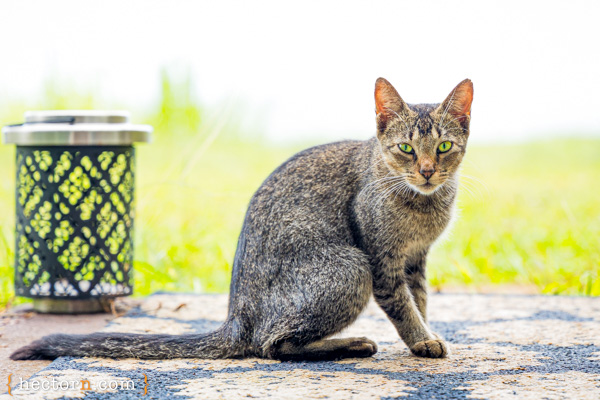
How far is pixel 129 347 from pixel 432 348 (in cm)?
127

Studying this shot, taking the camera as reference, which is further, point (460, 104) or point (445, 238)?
point (445, 238)

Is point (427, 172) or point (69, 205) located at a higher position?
point (427, 172)

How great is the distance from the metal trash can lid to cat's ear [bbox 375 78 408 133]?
1438mm

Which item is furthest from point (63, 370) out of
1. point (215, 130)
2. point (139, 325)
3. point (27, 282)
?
point (215, 130)

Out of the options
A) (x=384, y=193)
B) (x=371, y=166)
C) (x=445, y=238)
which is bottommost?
(x=445, y=238)

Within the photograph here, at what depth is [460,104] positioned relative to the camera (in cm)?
294

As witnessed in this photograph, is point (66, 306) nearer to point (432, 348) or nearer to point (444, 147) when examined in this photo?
point (432, 348)

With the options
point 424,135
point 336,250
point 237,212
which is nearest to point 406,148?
point 424,135

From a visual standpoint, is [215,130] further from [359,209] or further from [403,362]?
[403,362]

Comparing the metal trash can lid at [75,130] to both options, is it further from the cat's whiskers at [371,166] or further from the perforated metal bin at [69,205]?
the cat's whiskers at [371,166]

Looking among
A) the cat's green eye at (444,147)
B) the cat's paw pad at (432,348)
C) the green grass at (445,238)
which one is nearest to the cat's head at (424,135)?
the cat's green eye at (444,147)

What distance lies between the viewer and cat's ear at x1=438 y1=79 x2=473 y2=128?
290 cm

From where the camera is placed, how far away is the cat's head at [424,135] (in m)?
2.86

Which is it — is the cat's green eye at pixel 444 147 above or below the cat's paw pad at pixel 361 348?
above
